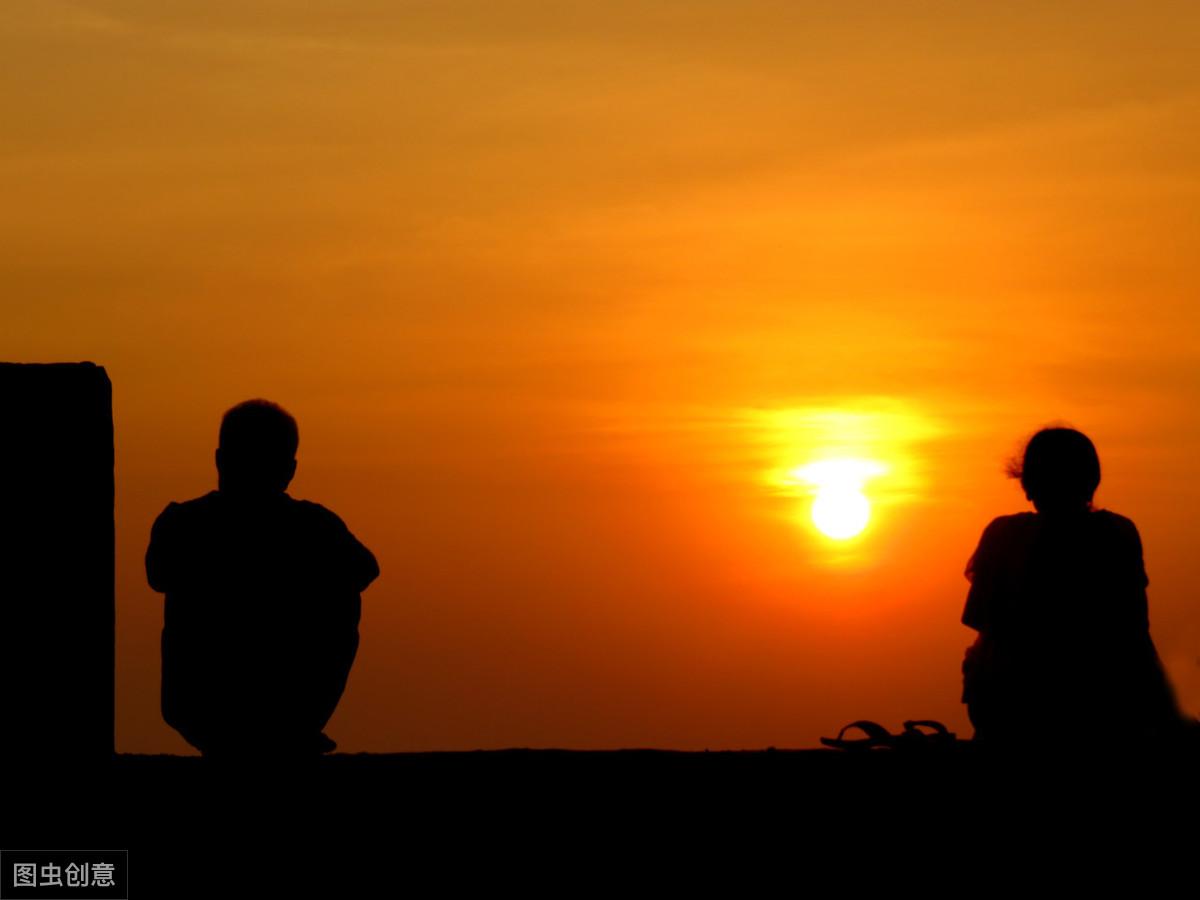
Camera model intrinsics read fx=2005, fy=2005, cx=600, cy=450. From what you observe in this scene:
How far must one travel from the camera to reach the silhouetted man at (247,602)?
6.14 meters

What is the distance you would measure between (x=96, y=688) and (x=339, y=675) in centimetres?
175

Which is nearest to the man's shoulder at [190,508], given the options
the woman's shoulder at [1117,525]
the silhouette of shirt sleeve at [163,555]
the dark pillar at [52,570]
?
the silhouette of shirt sleeve at [163,555]

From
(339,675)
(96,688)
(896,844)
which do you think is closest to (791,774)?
(896,844)

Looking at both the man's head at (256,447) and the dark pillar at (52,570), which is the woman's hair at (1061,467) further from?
the dark pillar at (52,570)

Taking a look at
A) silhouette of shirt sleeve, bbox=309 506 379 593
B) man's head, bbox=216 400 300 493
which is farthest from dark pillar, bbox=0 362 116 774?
silhouette of shirt sleeve, bbox=309 506 379 593

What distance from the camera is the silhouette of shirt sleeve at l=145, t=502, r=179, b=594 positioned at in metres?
6.15

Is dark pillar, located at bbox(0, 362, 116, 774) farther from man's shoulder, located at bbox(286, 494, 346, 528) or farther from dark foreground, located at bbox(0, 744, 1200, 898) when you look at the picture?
man's shoulder, located at bbox(286, 494, 346, 528)

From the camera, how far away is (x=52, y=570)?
180 inches

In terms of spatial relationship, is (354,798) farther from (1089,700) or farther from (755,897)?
(1089,700)

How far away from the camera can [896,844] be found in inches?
197

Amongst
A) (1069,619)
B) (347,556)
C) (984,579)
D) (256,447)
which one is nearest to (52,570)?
(256,447)

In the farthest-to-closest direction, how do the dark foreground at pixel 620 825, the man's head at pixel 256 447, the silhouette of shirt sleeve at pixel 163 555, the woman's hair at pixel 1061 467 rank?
the woman's hair at pixel 1061 467 < the silhouette of shirt sleeve at pixel 163 555 < the man's head at pixel 256 447 < the dark foreground at pixel 620 825

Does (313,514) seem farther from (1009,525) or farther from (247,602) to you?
(1009,525)

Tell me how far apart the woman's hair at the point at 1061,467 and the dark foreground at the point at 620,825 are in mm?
1435
